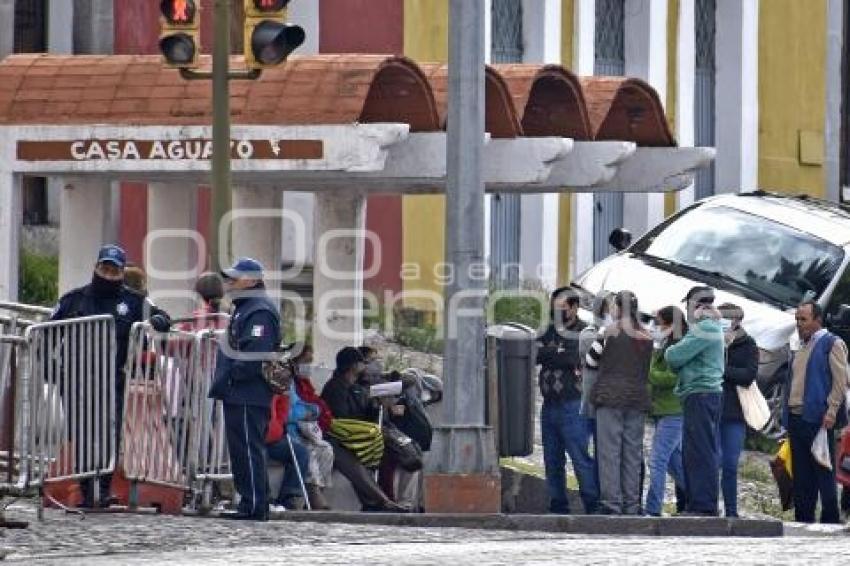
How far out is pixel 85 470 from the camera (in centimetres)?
2053

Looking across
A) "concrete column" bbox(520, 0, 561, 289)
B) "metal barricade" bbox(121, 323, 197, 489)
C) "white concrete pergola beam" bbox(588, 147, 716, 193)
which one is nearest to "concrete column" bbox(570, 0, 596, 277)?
"concrete column" bbox(520, 0, 561, 289)

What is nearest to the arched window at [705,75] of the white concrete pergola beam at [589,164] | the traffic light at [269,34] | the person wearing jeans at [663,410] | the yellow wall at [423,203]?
the yellow wall at [423,203]

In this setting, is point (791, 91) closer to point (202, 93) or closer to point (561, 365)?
point (202, 93)

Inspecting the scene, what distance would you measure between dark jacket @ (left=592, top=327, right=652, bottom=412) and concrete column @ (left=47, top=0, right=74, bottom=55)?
525 inches

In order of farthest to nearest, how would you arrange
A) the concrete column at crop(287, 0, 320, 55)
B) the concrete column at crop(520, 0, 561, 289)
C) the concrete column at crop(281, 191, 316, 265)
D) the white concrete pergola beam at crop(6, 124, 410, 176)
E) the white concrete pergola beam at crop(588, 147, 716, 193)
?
the concrete column at crop(520, 0, 561, 289) < the concrete column at crop(287, 0, 320, 55) < the concrete column at crop(281, 191, 316, 265) < the white concrete pergola beam at crop(588, 147, 716, 193) < the white concrete pergola beam at crop(6, 124, 410, 176)

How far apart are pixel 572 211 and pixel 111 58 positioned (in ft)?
52.2

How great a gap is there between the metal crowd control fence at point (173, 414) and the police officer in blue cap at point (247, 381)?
407 millimetres

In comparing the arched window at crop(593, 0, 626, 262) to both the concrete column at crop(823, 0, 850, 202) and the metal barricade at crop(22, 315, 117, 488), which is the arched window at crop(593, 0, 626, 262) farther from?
the metal barricade at crop(22, 315, 117, 488)

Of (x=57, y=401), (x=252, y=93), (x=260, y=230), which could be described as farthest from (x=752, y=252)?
(x=57, y=401)

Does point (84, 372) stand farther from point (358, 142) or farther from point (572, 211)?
point (572, 211)

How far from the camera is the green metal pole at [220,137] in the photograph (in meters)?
22.3

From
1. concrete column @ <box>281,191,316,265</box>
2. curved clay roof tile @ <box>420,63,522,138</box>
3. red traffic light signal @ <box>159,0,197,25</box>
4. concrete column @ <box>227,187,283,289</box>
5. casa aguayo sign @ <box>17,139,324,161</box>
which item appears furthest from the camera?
concrete column @ <box>281,191,316,265</box>

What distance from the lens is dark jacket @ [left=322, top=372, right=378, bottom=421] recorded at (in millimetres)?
23859

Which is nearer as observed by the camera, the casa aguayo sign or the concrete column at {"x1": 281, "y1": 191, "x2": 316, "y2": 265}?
the casa aguayo sign
